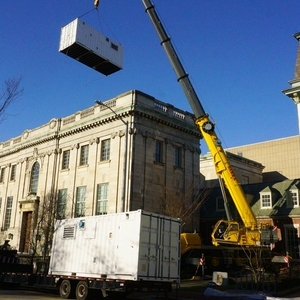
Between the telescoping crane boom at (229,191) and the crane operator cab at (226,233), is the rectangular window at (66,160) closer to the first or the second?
the telescoping crane boom at (229,191)

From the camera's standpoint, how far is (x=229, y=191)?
2723 centimetres

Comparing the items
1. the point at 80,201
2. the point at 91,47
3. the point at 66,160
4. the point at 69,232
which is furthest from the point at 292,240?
the point at 66,160

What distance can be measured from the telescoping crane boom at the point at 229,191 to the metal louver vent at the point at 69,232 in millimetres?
11878

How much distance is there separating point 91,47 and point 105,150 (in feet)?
40.2

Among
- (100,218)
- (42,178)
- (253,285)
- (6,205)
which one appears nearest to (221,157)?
(253,285)

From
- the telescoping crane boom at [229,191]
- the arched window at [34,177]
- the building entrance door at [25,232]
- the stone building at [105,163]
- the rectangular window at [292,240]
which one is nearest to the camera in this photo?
the telescoping crane boom at [229,191]

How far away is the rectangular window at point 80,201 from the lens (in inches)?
1432

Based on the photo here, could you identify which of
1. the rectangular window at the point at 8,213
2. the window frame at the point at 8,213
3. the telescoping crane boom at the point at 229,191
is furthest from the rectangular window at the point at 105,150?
the rectangular window at the point at 8,213

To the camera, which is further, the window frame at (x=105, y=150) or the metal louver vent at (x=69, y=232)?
the window frame at (x=105, y=150)

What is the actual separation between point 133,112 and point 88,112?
22.9ft

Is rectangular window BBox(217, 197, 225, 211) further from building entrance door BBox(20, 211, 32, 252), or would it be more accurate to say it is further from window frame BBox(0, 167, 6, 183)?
window frame BBox(0, 167, 6, 183)

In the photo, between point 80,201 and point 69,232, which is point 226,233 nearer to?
point 69,232

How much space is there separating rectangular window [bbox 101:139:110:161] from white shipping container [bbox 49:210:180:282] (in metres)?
17.2

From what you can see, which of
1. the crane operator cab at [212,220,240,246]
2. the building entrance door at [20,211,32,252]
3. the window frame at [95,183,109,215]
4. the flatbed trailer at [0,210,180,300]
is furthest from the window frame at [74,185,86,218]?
the flatbed trailer at [0,210,180,300]
